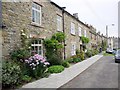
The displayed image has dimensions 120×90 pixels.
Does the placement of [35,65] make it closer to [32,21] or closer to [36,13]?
[32,21]

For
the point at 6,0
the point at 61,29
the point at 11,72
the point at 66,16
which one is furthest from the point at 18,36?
the point at 66,16

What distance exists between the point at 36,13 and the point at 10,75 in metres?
7.20

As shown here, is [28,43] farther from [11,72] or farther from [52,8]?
[52,8]

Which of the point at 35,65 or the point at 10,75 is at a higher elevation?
the point at 35,65

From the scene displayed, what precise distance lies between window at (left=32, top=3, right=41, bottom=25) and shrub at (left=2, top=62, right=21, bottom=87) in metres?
6.06

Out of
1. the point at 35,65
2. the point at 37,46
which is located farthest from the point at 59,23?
the point at 35,65

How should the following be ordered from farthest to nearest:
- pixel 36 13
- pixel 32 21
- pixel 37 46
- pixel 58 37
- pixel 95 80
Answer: pixel 58 37
pixel 36 13
pixel 37 46
pixel 32 21
pixel 95 80

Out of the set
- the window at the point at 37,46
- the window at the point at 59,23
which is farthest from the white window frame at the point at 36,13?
the window at the point at 59,23

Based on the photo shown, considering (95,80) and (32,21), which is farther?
(32,21)

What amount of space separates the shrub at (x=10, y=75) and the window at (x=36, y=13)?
6062 mm

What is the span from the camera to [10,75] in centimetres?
883

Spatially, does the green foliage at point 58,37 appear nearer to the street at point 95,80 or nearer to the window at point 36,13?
the window at point 36,13

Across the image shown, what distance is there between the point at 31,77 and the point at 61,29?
10543 mm

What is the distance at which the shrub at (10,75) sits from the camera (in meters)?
8.59
